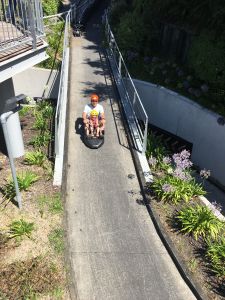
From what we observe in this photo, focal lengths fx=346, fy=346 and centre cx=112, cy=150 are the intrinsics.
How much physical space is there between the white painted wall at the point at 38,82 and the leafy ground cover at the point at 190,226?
9.83 metres

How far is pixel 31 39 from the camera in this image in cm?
875

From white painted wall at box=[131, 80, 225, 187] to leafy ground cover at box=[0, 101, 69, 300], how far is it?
6687 millimetres

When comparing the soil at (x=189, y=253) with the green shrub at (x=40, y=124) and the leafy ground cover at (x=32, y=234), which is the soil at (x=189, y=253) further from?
the green shrub at (x=40, y=124)

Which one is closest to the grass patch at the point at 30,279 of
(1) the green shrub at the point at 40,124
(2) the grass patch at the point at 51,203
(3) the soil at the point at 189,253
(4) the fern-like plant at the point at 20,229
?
(4) the fern-like plant at the point at 20,229

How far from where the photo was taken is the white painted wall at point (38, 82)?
17.8 meters

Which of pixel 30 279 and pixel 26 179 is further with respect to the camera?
pixel 26 179

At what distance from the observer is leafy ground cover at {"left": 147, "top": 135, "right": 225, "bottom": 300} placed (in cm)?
702

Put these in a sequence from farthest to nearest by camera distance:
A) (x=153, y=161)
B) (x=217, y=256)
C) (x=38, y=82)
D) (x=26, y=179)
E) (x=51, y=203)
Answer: (x=38, y=82) → (x=153, y=161) → (x=26, y=179) → (x=51, y=203) → (x=217, y=256)

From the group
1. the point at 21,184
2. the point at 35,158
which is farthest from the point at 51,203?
the point at 35,158

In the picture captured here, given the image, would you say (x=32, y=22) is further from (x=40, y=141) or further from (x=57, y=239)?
(x=57, y=239)

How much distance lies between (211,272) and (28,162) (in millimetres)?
5823

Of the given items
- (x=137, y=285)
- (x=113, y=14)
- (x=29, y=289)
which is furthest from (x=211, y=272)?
(x=113, y=14)

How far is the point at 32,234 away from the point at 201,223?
3832 mm

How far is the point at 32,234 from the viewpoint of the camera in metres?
7.81
